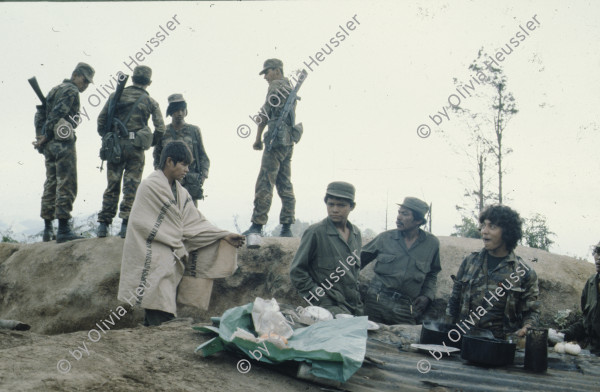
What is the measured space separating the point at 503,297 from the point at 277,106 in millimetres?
3480

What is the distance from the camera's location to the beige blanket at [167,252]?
12.7ft

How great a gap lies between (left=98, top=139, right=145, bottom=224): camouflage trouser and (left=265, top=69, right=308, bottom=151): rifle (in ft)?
5.06

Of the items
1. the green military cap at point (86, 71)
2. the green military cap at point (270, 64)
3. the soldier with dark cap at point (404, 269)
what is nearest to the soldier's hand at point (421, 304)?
the soldier with dark cap at point (404, 269)

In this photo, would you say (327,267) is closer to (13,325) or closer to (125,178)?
(13,325)

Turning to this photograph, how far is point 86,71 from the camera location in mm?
6203

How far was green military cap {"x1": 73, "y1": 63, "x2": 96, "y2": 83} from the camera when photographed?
20.2 feet

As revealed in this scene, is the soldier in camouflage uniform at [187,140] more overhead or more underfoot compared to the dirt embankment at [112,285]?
more overhead

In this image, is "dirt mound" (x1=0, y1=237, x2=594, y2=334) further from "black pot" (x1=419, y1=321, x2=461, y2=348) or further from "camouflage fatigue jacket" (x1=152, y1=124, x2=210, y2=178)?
"black pot" (x1=419, y1=321, x2=461, y2=348)

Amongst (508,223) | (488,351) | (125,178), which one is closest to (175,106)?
(125,178)

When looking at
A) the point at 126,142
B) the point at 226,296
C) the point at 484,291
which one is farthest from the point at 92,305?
the point at 484,291

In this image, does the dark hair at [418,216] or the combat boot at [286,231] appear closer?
the dark hair at [418,216]

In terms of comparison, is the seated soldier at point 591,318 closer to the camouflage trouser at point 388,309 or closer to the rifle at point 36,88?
the camouflage trouser at point 388,309

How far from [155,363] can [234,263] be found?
165 centimetres

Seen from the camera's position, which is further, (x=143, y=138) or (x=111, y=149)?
(x=143, y=138)
